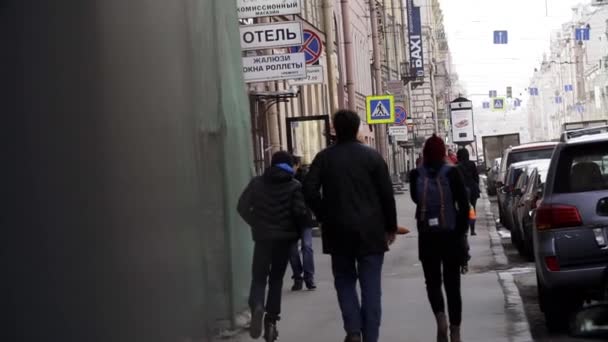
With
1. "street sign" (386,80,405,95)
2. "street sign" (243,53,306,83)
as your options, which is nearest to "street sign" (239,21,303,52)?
"street sign" (243,53,306,83)

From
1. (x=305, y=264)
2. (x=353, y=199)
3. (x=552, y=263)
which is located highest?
(x=353, y=199)

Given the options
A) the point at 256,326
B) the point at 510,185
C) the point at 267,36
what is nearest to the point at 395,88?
the point at 510,185

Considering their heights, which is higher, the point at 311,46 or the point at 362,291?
the point at 311,46

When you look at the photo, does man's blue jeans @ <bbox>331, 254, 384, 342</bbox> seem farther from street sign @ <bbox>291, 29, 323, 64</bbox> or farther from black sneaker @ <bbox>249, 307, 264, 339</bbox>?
street sign @ <bbox>291, 29, 323, 64</bbox>

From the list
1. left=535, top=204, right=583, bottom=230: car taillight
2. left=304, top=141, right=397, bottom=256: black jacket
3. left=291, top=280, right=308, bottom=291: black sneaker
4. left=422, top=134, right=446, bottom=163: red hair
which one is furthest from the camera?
left=291, top=280, right=308, bottom=291: black sneaker

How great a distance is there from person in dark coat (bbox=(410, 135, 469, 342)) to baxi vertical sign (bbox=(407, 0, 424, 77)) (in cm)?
7561

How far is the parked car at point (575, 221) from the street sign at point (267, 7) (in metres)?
10.5

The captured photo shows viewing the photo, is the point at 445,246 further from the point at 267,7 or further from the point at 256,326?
the point at 267,7

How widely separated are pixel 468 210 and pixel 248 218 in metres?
1.90

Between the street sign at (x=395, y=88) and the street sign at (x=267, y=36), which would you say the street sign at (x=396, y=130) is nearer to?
the street sign at (x=395, y=88)

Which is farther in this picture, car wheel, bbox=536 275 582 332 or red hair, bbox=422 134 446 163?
car wheel, bbox=536 275 582 332

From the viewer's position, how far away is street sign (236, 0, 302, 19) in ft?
66.3

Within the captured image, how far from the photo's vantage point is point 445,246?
9633mm

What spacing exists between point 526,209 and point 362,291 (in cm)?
990
